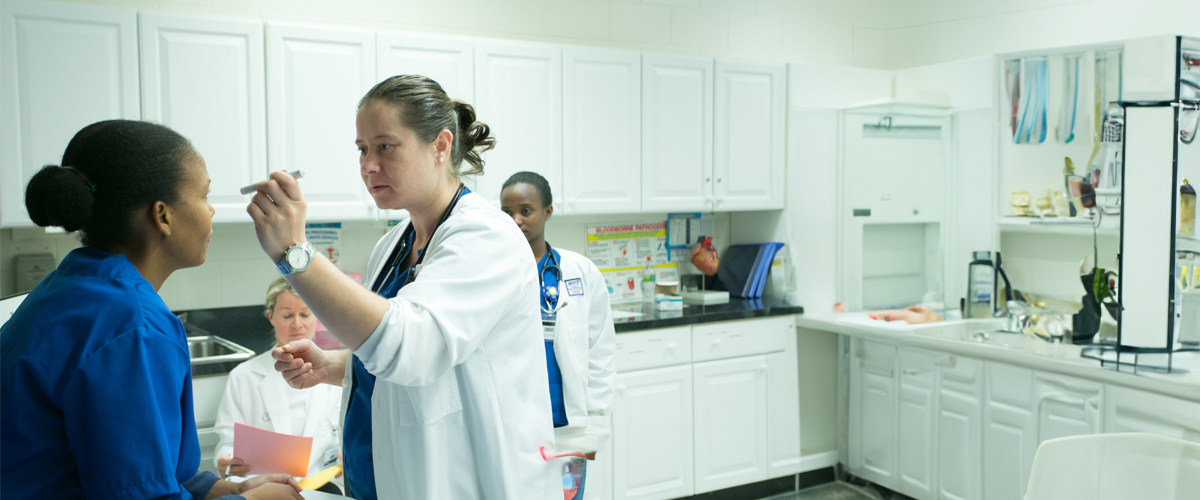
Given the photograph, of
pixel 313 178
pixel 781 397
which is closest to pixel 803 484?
pixel 781 397

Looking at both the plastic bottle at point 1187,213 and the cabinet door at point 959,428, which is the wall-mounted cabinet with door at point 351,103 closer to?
the cabinet door at point 959,428

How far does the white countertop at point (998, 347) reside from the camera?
99.4 inches

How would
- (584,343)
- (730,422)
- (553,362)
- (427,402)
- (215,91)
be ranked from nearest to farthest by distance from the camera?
(427,402) → (553,362) → (584,343) → (215,91) → (730,422)

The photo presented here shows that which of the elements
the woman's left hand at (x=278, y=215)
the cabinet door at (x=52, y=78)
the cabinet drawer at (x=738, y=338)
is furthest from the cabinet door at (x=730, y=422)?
the woman's left hand at (x=278, y=215)

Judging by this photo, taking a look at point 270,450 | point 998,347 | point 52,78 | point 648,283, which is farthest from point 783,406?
point 52,78

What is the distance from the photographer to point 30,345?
0.94 metres

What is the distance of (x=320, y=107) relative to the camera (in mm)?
2973

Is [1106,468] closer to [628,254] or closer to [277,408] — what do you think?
[277,408]

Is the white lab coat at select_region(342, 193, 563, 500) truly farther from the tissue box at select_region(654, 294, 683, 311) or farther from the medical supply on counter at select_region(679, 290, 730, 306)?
the medical supply on counter at select_region(679, 290, 730, 306)

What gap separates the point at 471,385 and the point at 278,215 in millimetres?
382

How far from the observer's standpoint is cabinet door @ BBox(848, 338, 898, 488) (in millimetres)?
3633

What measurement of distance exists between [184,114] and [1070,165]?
3.48m

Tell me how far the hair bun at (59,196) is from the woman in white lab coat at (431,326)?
0.63ft

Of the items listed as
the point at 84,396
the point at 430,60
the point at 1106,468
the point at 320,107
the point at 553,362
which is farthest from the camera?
the point at 430,60
